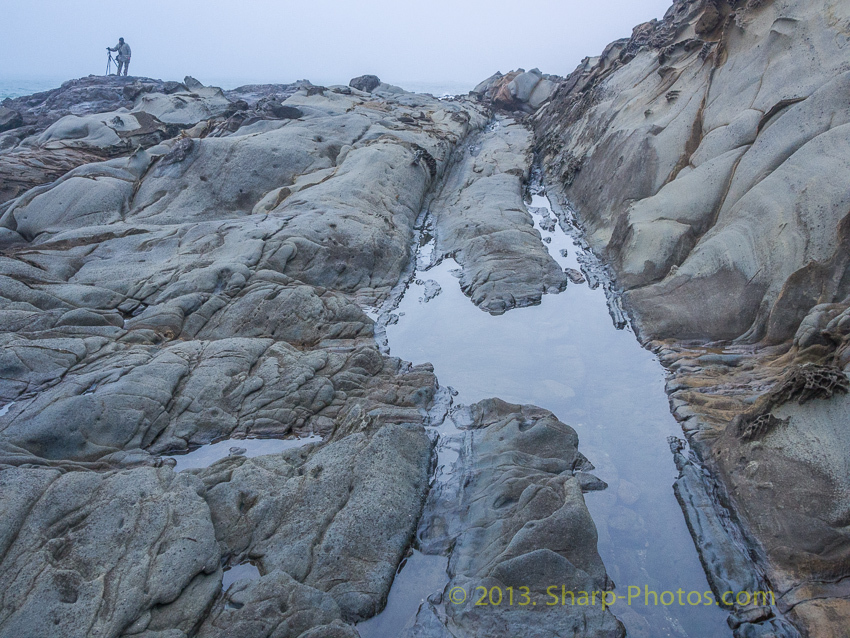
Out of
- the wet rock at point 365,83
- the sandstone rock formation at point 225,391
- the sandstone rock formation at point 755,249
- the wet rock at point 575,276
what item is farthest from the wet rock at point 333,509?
the wet rock at point 365,83

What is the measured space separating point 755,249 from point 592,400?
11.3ft

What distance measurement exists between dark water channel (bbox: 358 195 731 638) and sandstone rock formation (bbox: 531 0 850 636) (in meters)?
0.58

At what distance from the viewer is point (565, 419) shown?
7.32 meters

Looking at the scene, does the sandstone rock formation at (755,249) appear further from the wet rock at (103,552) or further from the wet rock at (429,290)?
the wet rock at (103,552)

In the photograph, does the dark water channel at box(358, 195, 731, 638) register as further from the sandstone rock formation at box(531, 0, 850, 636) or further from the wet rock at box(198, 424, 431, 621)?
the sandstone rock formation at box(531, 0, 850, 636)

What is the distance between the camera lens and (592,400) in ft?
25.4

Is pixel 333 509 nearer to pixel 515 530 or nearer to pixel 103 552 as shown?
pixel 515 530

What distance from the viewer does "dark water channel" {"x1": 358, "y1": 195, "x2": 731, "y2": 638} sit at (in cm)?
500

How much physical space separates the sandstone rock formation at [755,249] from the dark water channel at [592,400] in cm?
58

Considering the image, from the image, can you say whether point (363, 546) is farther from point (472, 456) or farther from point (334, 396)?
point (334, 396)

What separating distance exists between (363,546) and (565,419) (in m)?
3.29

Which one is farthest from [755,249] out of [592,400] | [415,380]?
[415,380]

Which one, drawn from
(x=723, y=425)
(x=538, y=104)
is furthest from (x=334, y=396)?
(x=538, y=104)

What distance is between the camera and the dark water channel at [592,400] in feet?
16.4
